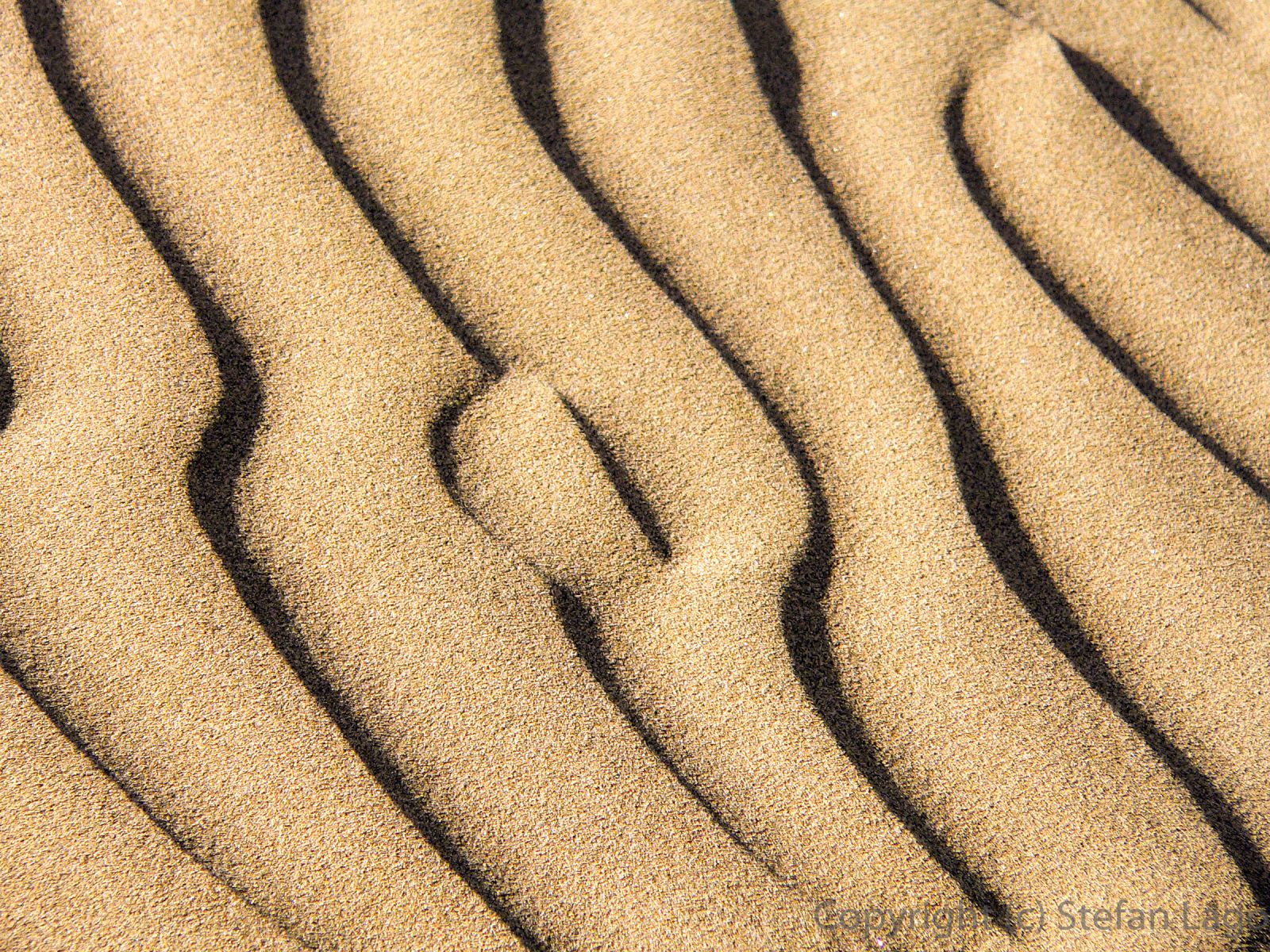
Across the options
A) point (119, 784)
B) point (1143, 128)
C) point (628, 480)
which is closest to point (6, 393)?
point (119, 784)

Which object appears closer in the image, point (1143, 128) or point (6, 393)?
point (6, 393)

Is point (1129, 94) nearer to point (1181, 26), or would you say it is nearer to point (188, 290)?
point (1181, 26)

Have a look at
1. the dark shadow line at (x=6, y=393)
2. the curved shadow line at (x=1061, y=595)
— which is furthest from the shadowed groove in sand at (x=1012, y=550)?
the dark shadow line at (x=6, y=393)

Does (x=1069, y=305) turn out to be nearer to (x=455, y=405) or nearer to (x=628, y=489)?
(x=628, y=489)

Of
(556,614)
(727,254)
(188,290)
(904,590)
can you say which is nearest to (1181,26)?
(727,254)

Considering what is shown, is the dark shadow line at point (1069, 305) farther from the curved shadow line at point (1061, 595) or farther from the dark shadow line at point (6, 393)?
the dark shadow line at point (6, 393)

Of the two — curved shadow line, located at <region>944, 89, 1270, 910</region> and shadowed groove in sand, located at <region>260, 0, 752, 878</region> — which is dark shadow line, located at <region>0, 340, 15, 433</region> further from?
curved shadow line, located at <region>944, 89, 1270, 910</region>
